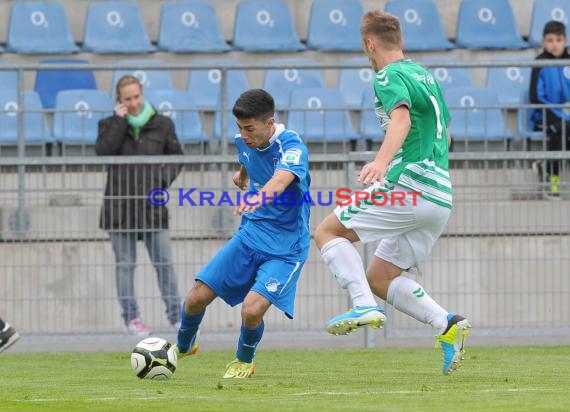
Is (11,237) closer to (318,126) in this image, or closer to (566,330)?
(318,126)

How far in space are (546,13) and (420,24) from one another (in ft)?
5.37

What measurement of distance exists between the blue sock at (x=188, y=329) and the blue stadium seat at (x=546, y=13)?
29.4 ft

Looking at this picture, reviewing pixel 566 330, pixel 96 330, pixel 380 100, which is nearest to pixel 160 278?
pixel 96 330

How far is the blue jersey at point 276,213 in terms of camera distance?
821 centimetres

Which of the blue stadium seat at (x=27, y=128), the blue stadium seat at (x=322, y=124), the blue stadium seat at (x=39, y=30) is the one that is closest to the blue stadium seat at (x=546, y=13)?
the blue stadium seat at (x=322, y=124)

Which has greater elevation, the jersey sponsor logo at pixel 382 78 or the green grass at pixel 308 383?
the jersey sponsor logo at pixel 382 78

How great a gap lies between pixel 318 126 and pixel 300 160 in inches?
Result: 201

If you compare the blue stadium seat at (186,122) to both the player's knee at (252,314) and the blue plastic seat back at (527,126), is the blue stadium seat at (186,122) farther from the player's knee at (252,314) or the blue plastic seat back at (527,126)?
the player's knee at (252,314)

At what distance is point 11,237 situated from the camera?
37.7ft

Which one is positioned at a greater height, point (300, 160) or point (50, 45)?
point (50, 45)

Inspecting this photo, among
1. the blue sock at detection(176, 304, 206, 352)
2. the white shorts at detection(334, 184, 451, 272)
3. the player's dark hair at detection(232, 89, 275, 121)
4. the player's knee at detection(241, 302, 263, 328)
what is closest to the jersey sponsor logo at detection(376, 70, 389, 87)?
the white shorts at detection(334, 184, 451, 272)

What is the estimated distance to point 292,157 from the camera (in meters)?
7.98

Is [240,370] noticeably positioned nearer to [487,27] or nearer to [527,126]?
[527,126]

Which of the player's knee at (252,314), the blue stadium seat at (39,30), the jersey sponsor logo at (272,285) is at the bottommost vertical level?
the player's knee at (252,314)
